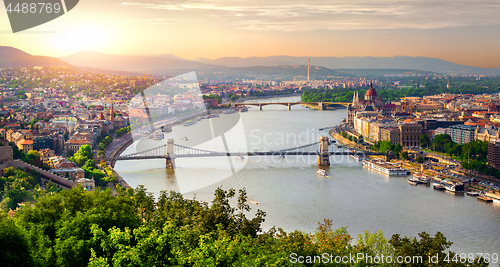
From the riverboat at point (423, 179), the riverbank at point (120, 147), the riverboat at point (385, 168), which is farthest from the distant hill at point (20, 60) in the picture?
the riverboat at point (423, 179)

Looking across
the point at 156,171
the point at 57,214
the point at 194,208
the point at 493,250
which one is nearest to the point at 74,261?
the point at 57,214

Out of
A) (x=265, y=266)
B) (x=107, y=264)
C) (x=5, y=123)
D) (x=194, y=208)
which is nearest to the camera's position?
(x=107, y=264)

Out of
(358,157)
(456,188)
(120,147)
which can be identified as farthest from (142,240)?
(120,147)

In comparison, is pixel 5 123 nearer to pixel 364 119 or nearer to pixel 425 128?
pixel 364 119

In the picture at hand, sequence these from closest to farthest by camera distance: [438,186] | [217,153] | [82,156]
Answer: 1. [438,186]
2. [82,156]
3. [217,153]

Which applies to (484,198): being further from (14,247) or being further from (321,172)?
(14,247)

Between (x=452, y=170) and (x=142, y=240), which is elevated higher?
(x=142, y=240)

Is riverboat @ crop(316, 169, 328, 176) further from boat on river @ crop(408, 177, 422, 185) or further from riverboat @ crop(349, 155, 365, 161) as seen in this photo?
riverboat @ crop(349, 155, 365, 161)
